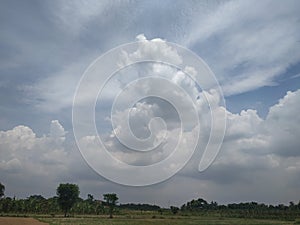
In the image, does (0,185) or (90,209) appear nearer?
(0,185)

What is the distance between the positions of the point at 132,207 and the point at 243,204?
5735cm

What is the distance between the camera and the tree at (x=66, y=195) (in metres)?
89.8

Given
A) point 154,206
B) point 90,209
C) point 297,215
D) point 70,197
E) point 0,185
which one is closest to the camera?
point 297,215

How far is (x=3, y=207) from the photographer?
95.6 metres

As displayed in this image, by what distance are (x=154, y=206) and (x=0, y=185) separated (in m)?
83.0

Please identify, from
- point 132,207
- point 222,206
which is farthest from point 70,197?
point 132,207

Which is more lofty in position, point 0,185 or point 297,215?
point 0,185

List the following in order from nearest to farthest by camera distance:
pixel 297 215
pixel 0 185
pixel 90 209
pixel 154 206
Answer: pixel 297 215, pixel 0 185, pixel 90 209, pixel 154 206

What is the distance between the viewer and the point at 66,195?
8981cm

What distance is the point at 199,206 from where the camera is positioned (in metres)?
136

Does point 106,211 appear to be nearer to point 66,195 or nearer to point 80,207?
point 80,207

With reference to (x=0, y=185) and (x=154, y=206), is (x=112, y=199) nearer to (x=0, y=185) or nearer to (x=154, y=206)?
(x=0, y=185)

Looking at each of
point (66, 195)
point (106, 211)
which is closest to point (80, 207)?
point (106, 211)

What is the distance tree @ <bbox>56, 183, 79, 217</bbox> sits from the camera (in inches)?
3536
